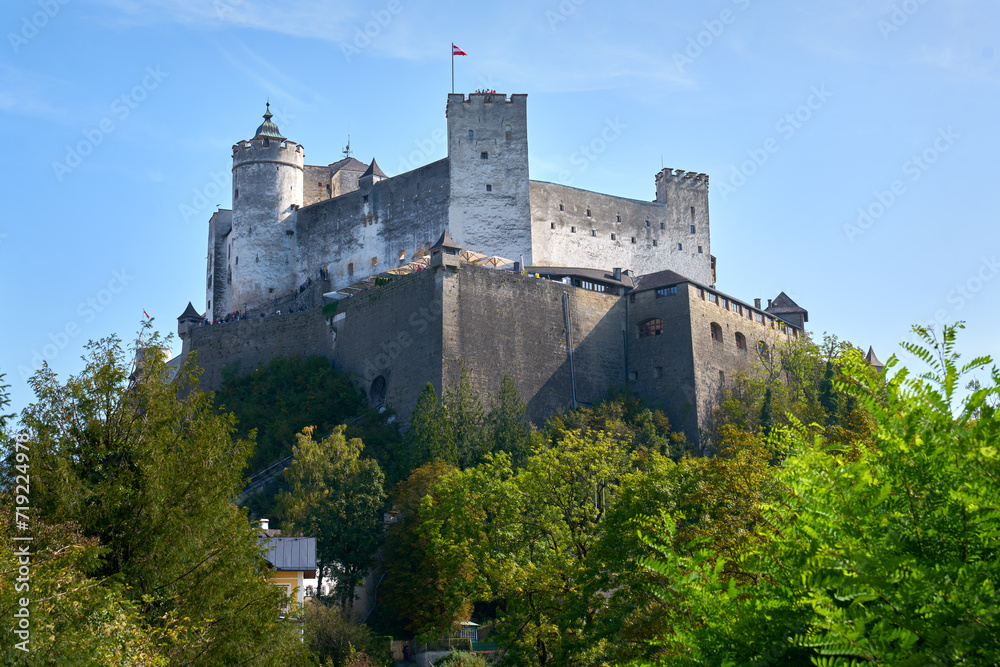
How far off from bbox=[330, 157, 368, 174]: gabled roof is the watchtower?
37.7 feet

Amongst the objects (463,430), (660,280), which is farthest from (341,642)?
(660,280)

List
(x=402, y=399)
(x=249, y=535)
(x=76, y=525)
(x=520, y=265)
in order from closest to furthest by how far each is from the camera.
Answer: (x=76, y=525)
(x=249, y=535)
(x=402, y=399)
(x=520, y=265)

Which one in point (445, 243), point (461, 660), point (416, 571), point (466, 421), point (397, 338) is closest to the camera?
point (461, 660)

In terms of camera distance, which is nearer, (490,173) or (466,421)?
(466,421)

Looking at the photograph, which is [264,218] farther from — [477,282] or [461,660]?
[461,660]

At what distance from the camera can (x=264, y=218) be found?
6494cm

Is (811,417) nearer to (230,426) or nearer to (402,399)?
(402,399)

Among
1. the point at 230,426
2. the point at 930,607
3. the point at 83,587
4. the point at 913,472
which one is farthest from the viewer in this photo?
the point at 230,426

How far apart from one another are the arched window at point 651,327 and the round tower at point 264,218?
69.1 ft

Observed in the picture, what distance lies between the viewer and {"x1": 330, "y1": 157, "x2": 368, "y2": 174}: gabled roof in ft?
228

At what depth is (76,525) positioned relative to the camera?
1652cm

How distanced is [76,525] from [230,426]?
4512 mm

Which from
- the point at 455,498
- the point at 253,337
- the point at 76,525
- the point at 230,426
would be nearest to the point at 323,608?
the point at 455,498

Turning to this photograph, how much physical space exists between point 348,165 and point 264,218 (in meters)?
7.69
